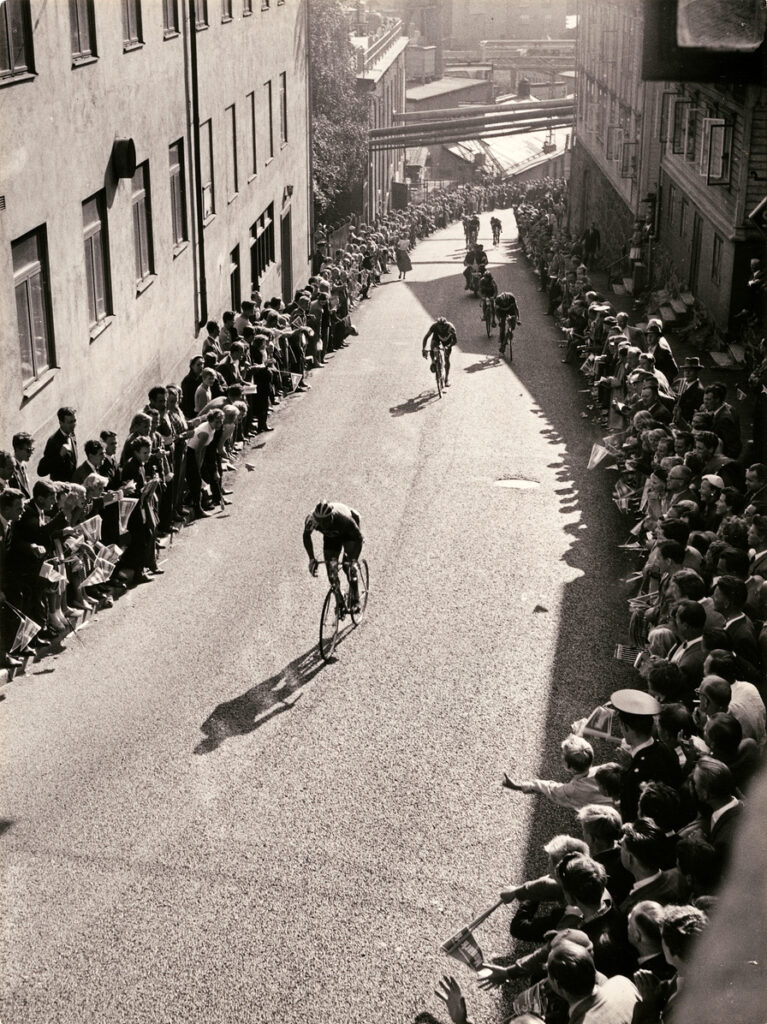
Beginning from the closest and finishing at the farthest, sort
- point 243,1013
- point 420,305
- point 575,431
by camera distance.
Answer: point 243,1013 → point 575,431 → point 420,305

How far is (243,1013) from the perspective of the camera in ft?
25.5

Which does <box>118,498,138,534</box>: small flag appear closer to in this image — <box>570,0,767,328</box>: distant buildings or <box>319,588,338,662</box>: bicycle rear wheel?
<box>319,588,338,662</box>: bicycle rear wheel

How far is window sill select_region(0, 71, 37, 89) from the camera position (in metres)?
13.8

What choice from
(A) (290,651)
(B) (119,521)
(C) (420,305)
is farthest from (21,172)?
(C) (420,305)

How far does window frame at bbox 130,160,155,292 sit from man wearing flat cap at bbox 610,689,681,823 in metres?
13.2

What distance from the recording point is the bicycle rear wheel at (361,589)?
45.0ft

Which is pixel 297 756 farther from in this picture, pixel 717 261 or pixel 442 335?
pixel 717 261

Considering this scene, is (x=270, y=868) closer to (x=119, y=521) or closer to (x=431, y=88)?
(x=119, y=521)

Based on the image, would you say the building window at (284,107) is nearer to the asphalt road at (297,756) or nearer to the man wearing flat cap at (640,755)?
the asphalt road at (297,756)

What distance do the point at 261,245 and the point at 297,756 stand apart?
904 inches

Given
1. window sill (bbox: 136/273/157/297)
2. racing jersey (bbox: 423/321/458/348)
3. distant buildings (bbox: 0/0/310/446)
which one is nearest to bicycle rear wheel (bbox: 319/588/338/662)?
distant buildings (bbox: 0/0/310/446)

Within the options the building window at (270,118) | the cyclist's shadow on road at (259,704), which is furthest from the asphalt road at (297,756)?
the building window at (270,118)

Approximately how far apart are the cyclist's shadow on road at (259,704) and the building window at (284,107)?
2504 cm

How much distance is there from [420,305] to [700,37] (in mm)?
31356
